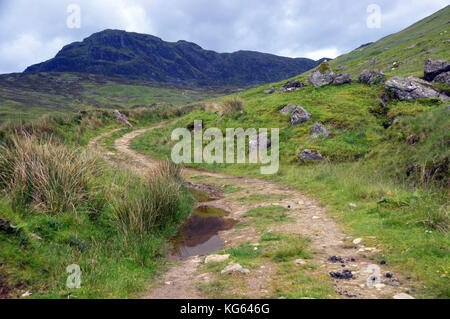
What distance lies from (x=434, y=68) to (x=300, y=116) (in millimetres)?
Answer: 9357

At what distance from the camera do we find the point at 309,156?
46.6 ft

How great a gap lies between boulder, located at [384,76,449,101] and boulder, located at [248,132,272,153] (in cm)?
871

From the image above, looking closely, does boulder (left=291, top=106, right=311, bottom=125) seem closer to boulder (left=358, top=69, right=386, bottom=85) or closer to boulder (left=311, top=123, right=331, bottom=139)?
boulder (left=311, top=123, right=331, bottom=139)

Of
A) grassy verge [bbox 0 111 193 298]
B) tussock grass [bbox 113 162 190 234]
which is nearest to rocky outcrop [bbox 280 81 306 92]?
tussock grass [bbox 113 162 190 234]

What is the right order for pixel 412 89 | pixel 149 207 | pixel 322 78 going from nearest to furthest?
pixel 149 207 < pixel 412 89 < pixel 322 78

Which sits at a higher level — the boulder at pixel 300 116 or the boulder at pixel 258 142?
the boulder at pixel 300 116

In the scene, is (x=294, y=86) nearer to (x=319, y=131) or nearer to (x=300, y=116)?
(x=300, y=116)

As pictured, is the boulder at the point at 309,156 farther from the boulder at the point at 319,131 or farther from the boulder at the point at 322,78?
the boulder at the point at 322,78

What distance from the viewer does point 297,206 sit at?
29.2ft

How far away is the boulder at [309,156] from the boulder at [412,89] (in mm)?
7721

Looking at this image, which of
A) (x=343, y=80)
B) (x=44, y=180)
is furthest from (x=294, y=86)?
(x=44, y=180)

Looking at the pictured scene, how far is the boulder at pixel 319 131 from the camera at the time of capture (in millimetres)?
15567

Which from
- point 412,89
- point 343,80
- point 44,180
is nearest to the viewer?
point 44,180

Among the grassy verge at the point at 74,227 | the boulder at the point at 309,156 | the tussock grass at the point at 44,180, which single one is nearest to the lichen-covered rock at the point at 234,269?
the grassy verge at the point at 74,227
